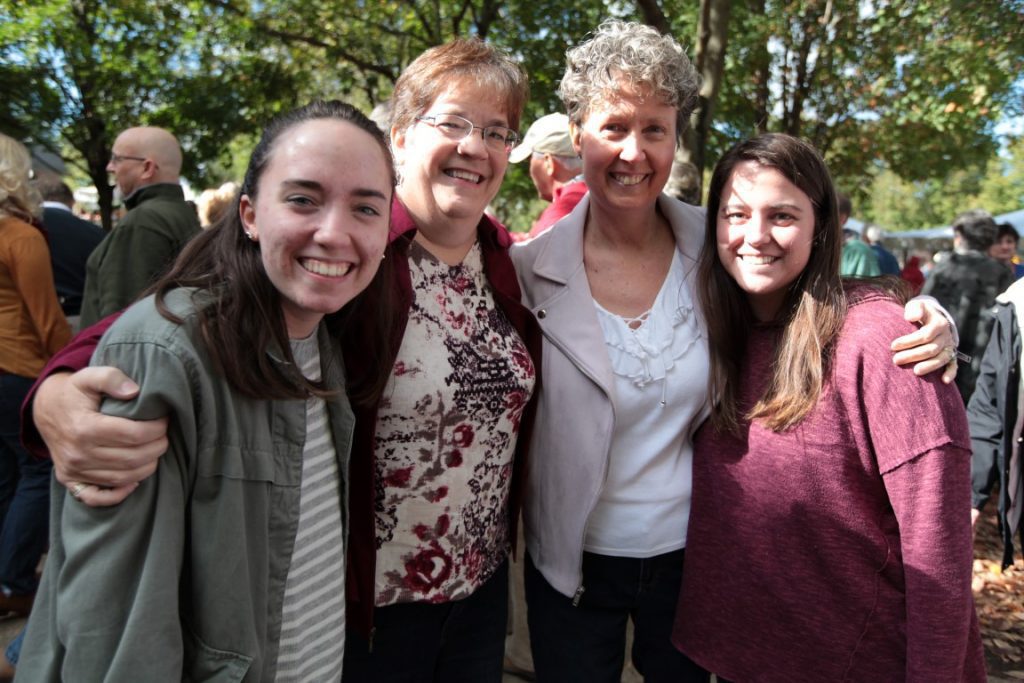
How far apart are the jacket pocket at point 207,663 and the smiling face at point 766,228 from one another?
1.46 m

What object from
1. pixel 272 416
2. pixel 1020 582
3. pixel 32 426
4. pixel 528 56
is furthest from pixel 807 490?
pixel 528 56

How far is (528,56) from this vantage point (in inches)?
360

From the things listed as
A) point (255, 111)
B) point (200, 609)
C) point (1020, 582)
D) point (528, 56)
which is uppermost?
point (528, 56)

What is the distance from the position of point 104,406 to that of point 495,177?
1.09 m

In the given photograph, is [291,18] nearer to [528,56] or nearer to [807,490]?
[528,56]

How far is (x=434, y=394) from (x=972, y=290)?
546 centimetres

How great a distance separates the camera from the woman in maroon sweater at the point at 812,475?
5.43 feet

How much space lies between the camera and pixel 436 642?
76.5 inches

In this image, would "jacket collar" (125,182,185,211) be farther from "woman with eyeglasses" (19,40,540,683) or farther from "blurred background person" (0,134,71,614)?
"woman with eyeglasses" (19,40,540,683)

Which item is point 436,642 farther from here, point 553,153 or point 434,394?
point 553,153

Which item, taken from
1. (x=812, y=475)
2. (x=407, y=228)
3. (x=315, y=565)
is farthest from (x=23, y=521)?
(x=812, y=475)

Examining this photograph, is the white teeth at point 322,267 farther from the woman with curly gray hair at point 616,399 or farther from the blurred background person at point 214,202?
the blurred background person at point 214,202

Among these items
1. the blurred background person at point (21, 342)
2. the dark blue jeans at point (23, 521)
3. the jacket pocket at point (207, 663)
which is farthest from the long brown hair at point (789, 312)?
the dark blue jeans at point (23, 521)

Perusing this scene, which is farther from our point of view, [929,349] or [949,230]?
[949,230]
